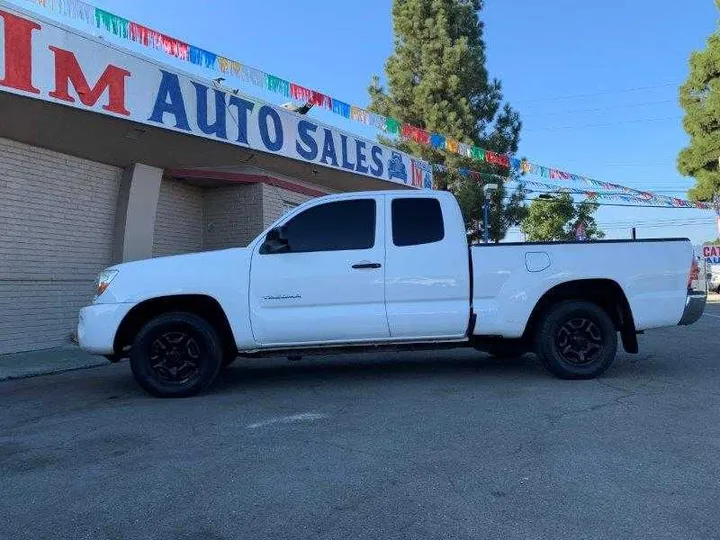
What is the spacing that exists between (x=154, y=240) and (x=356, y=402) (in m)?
8.43

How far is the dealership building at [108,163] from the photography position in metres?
8.73

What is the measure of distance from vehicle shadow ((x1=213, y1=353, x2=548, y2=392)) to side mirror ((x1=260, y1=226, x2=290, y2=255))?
1554 mm

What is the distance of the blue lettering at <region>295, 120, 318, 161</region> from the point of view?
42.5 ft

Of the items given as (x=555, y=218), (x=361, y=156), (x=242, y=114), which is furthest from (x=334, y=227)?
(x=555, y=218)

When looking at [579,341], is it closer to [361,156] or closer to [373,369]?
[373,369]

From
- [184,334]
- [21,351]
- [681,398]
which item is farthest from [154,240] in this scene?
[681,398]

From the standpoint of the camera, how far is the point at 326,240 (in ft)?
21.2

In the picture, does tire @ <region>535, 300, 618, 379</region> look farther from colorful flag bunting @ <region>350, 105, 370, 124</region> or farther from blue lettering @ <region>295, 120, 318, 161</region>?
colorful flag bunting @ <region>350, 105, 370, 124</region>

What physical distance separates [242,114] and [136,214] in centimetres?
283

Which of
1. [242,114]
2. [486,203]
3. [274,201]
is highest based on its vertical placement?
[242,114]

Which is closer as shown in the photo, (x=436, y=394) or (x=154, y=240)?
(x=436, y=394)

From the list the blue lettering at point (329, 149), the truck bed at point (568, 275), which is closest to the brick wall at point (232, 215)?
the blue lettering at point (329, 149)

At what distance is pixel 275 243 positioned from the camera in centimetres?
632

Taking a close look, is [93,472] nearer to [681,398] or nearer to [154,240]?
[681,398]
